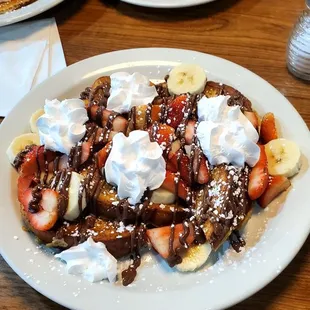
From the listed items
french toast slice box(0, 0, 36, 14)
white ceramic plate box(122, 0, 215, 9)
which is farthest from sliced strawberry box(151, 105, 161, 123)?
french toast slice box(0, 0, 36, 14)

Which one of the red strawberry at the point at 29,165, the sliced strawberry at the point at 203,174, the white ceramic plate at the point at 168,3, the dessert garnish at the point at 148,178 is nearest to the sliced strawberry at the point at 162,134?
the dessert garnish at the point at 148,178

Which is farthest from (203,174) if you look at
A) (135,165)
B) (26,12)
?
(26,12)

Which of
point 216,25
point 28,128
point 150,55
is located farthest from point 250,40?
point 28,128

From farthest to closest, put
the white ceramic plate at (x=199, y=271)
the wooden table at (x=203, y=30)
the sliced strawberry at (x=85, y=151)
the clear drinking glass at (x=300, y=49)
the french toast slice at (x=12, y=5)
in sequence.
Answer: the french toast slice at (x=12, y=5) → the wooden table at (x=203, y=30) → the clear drinking glass at (x=300, y=49) → the sliced strawberry at (x=85, y=151) → the white ceramic plate at (x=199, y=271)

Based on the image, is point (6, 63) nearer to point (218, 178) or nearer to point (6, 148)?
point (6, 148)

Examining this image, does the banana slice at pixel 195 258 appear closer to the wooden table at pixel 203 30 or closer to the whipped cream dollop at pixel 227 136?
the whipped cream dollop at pixel 227 136

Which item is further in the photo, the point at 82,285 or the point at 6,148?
the point at 6,148

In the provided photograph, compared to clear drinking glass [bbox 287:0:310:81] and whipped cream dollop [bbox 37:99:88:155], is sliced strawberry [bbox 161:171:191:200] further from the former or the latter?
clear drinking glass [bbox 287:0:310:81]
